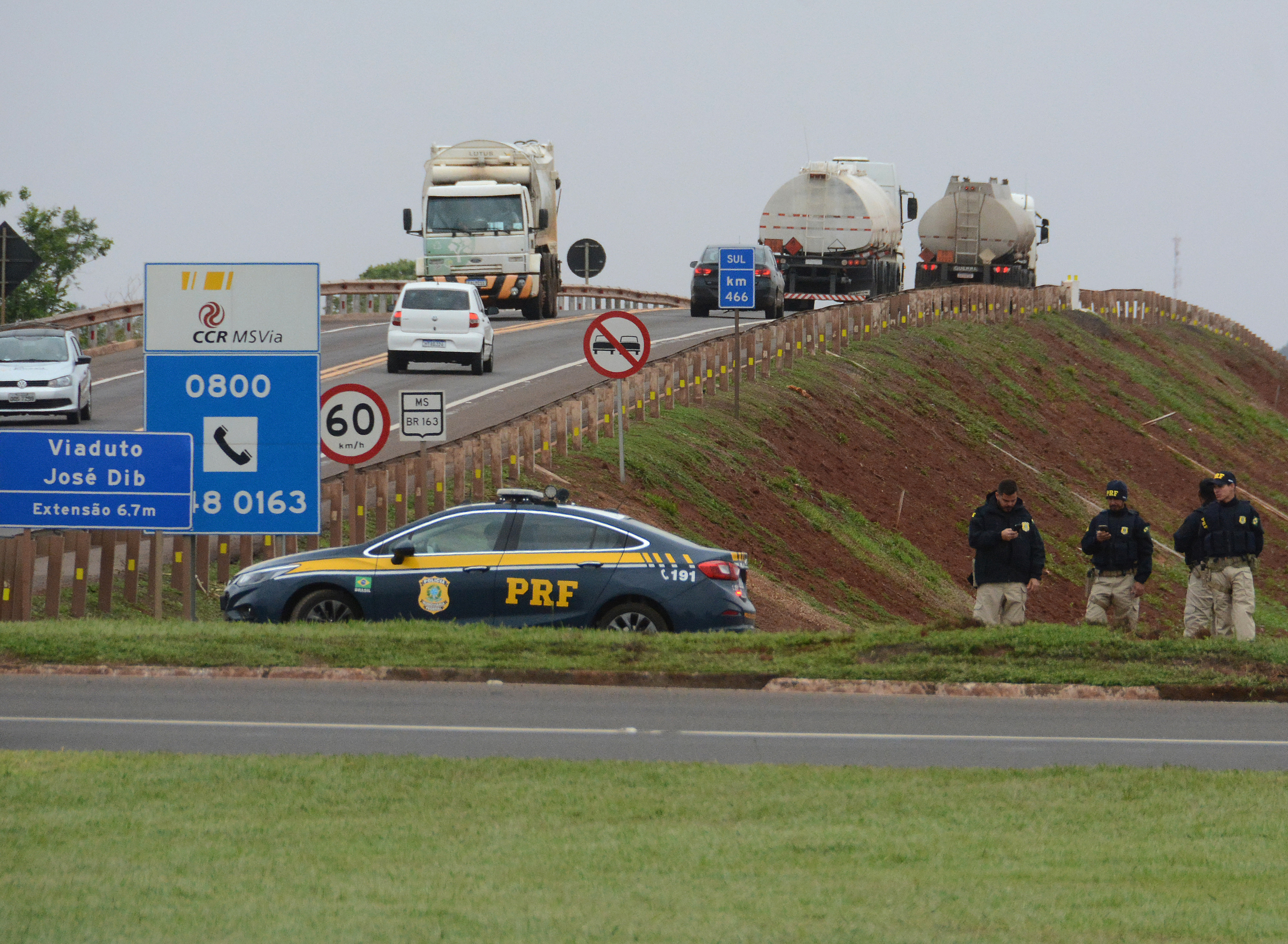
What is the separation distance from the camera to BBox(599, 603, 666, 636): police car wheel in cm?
1517

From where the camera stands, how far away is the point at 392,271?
102 metres

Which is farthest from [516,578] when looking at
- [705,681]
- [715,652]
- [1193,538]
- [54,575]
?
[1193,538]

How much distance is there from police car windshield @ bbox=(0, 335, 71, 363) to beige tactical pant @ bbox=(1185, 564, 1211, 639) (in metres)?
19.4

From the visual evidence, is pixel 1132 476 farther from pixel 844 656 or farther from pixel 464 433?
pixel 844 656

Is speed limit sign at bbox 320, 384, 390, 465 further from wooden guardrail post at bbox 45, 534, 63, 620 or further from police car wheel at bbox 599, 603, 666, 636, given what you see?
police car wheel at bbox 599, 603, 666, 636

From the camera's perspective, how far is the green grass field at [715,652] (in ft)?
44.4

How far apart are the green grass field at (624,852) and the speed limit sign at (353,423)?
8.62 m

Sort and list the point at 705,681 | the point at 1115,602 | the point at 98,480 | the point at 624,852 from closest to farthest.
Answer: the point at 624,852 → the point at 705,681 → the point at 1115,602 → the point at 98,480

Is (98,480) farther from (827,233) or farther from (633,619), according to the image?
(827,233)

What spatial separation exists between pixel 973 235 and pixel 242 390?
42.1 metres

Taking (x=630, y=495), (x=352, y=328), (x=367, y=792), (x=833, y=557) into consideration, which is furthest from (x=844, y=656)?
(x=352, y=328)

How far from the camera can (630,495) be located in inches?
1001

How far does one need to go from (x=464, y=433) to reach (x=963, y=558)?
9.81 meters

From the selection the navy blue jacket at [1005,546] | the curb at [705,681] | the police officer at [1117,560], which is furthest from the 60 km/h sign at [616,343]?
the curb at [705,681]
